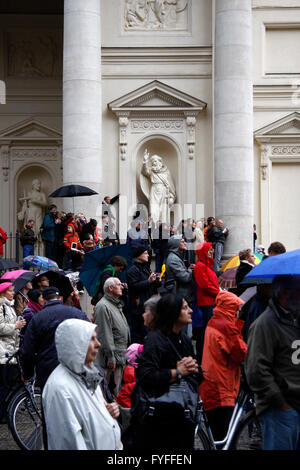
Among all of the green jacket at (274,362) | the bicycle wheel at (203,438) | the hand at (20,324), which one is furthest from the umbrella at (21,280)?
the green jacket at (274,362)

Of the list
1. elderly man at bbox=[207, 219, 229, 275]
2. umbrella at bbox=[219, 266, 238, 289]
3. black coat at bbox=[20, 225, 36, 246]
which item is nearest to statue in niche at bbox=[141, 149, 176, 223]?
elderly man at bbox=[207, 219, 229, 275]

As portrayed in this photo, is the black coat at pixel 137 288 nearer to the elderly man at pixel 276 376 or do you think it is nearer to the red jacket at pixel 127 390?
the red jacket at pixel 127 390

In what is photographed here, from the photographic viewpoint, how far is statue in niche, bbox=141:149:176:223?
81.6 feet

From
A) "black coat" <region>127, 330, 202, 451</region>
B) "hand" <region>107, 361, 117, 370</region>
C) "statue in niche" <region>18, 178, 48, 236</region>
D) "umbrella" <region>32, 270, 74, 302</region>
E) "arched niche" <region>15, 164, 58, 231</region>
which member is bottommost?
"hand" <region>107, 361, 117, 370</region>

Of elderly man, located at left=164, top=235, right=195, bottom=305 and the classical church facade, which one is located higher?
the classical church facade

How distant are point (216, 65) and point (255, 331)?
18588mm

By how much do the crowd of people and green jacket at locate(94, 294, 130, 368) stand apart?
14mm

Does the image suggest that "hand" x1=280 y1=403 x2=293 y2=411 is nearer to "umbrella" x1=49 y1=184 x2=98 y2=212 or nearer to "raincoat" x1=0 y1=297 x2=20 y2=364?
"raincoat" x1=0 y1=297 x2=20 y2=364

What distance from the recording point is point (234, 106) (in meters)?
24.0

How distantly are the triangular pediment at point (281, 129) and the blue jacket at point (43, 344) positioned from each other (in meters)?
18.8

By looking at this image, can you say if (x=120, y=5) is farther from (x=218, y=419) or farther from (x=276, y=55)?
(x=218, y=419)

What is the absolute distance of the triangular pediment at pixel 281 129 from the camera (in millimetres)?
26188

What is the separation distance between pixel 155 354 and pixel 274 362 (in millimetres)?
931
